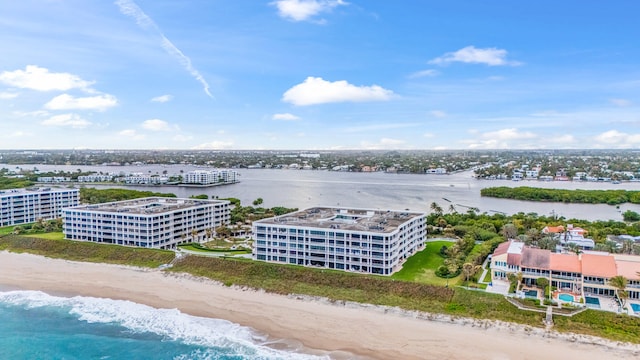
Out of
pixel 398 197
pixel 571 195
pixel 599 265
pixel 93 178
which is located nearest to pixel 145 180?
pixel 93 178

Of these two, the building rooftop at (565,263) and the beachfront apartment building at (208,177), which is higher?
the beachfront apartment building at (208,177)

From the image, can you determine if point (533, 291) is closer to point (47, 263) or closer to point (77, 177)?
point (47, 263)

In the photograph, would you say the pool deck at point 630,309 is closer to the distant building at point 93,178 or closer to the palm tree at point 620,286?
the palm tree at point 620,286

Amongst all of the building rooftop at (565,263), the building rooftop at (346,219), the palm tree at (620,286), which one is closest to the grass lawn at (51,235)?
the building rooftop at (346,219)

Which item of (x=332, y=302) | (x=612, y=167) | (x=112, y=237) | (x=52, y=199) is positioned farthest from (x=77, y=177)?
(x=612, y=167)

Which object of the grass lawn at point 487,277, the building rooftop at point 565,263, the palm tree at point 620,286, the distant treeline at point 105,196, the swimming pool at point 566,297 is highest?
the distant treeline at point 105,196

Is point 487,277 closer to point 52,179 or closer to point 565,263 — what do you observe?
point 565,263
